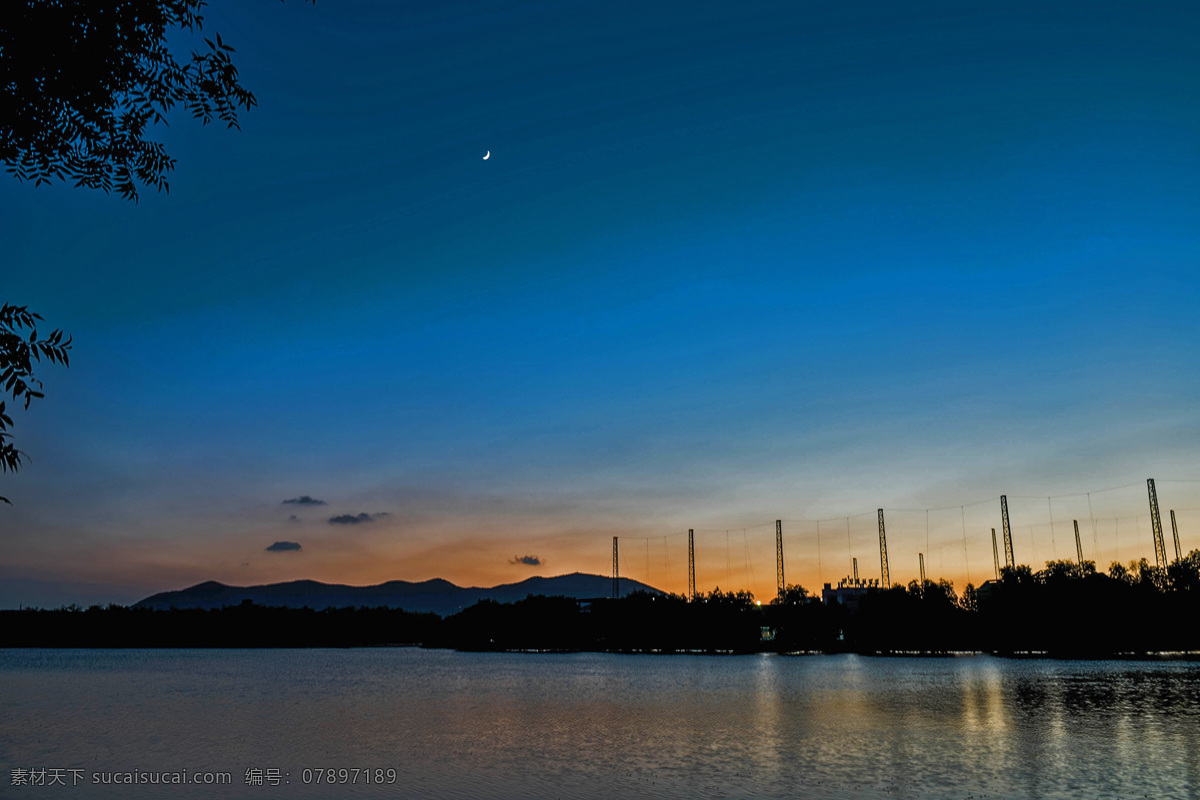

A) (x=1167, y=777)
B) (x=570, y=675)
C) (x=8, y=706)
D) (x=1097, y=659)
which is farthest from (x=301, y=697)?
(x=1097, y=659)

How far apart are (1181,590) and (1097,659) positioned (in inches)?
749

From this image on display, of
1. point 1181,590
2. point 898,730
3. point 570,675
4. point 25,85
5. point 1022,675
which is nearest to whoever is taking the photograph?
point 25,85

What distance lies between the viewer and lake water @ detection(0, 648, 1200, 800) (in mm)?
33438

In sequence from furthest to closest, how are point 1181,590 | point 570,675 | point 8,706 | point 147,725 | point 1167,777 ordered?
point 1181,590 < point 570,675 < point 8,706 < point 147,725 < point 1167,777

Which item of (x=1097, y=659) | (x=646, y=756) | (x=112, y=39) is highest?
(x=112, y=39)

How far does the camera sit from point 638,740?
156 ft

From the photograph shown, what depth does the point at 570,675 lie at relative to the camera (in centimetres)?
12875

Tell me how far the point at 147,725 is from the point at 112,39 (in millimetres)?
62225

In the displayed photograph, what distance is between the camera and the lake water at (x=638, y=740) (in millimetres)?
33438

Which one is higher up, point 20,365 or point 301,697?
point 20,365

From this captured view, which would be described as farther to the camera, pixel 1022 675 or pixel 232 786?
pixel 1022 675

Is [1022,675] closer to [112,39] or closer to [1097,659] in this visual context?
[1097,659]

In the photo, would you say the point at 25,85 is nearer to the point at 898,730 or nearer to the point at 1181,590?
the point at 898,730

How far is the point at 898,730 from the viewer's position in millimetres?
50969
